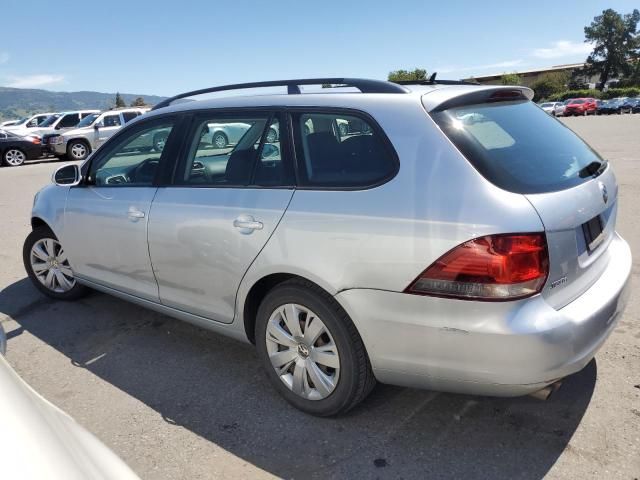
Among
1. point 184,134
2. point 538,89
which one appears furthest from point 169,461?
point 538,89

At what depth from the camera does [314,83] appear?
305 cm

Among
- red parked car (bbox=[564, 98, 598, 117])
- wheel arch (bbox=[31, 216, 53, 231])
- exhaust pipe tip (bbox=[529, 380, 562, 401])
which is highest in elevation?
wheel arch (bbox=[31, 216, 53, 231])

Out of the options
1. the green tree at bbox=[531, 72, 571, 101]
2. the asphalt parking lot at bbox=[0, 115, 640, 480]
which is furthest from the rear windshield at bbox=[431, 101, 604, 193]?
the green tree at bbox=[531, 72, 571, 101]

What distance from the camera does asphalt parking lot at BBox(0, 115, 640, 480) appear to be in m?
2.43

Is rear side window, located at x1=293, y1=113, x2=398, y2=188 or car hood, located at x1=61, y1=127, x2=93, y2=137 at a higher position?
rear side window, located at x1=293, y1=113, x2=398, y2=188

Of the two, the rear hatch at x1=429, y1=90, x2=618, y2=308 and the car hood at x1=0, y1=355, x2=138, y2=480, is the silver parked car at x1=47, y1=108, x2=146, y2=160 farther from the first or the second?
the car hood at x1=0, y1=355, x2=138, y2=480

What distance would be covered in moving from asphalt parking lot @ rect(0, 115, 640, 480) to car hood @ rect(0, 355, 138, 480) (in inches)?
47.0

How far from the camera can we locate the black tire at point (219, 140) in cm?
338

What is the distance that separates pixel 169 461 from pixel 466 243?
1.79 m

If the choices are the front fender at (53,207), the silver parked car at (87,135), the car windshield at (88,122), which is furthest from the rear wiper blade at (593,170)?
Answer: the car windshield at (88,122)

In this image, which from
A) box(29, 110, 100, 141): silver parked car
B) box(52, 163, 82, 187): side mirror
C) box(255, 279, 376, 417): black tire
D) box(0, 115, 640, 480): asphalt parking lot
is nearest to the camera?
box(0, 115, 640, 480): asphalt parking lot

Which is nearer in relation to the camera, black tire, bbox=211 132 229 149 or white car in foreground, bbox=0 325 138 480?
white car in foreground, bbox=0 325 138 480

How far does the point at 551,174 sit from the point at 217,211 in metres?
1.80

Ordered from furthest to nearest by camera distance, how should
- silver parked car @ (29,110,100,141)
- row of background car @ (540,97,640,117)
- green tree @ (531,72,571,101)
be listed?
1. green tree @ (531,72,571,101)
2. row of background car @ (540,97,640,117)
3. silver parked car @ (29,110,100,141)
